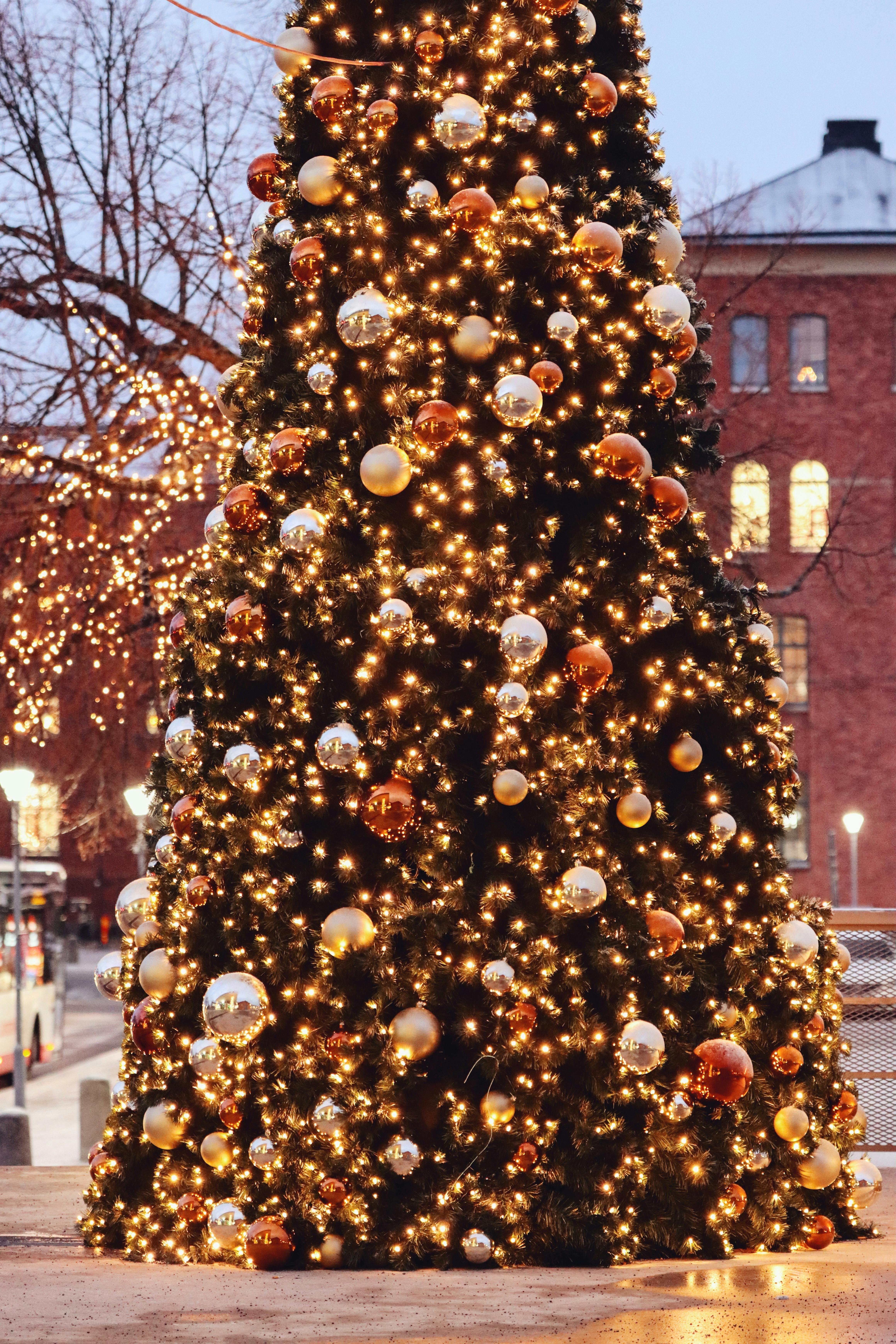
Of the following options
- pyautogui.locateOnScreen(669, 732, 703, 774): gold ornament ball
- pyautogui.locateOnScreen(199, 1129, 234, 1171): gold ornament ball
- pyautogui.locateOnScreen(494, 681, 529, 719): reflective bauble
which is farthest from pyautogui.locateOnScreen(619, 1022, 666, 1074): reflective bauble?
pyautogui.locateOnScreen(199, 1129, 234, 1171): gold ornament ball

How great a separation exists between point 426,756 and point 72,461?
8382 mm

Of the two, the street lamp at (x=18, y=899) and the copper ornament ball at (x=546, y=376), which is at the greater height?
the copper ornament ball at (x=546, y=376)

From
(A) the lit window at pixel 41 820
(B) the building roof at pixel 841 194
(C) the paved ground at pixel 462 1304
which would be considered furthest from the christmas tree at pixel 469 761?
(B) the building roof at pixel 841 194

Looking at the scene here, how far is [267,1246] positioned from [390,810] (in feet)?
5.34

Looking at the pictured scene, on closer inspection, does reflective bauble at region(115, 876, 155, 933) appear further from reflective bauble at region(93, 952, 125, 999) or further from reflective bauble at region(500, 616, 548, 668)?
reflective bauble at region(500, 616, 548, 668)

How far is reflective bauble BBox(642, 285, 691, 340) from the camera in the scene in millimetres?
6211

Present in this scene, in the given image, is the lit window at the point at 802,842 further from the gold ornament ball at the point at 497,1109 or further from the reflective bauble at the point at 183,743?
the gold ornament ball at the point at 497,1109

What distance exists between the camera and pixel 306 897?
588 centimetres

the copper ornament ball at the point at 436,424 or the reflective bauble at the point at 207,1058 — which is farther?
the copper ornament ball at the point at 436,424

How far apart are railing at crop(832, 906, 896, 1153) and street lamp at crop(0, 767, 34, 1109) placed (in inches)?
366

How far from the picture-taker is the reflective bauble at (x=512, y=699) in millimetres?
5715

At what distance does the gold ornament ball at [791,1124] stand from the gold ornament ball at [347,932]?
1.73 meters

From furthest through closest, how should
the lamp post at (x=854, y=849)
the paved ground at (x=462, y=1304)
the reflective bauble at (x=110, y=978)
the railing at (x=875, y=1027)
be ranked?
the lamp post at (x=854, y=849)
the railing at (x=875, y=1027)
the reflective bauble at (x=110, y=978)
the paved ground at (x=462, y=1304)

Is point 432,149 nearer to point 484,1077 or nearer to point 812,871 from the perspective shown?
point 484,1077
